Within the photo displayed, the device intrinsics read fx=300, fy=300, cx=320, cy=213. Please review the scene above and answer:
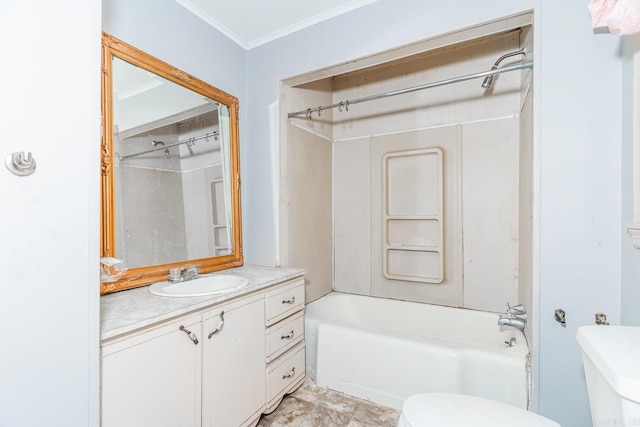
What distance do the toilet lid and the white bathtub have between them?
483mm

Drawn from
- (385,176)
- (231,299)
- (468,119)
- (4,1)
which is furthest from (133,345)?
(468,119)

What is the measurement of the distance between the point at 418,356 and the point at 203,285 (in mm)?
1255

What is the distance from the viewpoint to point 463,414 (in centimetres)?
101

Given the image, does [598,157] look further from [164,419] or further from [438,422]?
[164,419]

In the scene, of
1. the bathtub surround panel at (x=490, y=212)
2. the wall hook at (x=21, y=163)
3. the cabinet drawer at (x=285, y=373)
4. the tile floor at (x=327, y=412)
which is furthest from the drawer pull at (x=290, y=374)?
the wall hook at (x=21, y=163)

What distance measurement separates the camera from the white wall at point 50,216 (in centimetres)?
73

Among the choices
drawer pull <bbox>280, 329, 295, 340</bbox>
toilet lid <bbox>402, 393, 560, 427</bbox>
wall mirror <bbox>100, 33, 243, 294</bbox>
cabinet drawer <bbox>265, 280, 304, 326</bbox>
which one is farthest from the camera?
drawer pull <bbox>280, 329, 295, 340</bbox>

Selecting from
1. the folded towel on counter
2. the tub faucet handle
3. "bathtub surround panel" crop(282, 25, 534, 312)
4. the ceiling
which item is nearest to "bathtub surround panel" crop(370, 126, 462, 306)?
"bathtub surround panel" crop(282, 25, 534, 312)

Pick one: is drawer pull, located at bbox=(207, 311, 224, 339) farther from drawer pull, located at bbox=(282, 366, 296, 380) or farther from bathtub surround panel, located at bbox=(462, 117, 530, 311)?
bathtub surround panel, located at bbox=(462, 117, 530, 311)

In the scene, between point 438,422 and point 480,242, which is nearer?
point 438,422

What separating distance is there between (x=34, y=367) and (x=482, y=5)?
220 centimetres

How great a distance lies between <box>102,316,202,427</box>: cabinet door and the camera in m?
0.97

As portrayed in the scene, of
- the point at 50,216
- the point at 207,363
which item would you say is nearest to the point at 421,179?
the point at 207,363

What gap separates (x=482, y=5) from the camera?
1.48 meters
